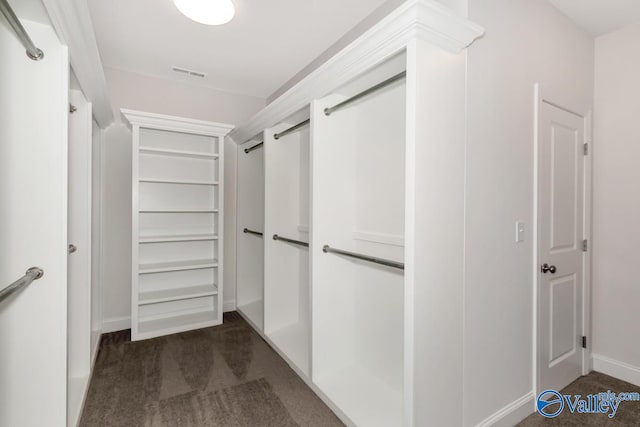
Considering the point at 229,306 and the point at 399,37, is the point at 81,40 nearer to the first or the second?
the point at 399,37

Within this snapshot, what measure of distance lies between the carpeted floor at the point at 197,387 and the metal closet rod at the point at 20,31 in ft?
6.41

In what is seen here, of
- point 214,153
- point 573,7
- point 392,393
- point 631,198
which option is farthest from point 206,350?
point 573,7

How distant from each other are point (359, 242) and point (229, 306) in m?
2.19

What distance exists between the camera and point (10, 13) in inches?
42.2

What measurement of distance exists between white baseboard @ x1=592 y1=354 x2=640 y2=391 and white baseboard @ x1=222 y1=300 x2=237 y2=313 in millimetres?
3437

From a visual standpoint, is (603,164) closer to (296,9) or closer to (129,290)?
(296,9)

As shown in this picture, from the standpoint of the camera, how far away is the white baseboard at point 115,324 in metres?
3.15

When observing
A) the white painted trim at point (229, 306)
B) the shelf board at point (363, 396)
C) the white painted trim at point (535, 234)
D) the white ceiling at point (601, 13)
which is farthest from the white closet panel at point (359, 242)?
the white painted trim at point (229, 306)

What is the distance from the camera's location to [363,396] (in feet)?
6.56

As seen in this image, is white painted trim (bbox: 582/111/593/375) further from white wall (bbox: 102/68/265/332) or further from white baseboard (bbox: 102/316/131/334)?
white baseboard (bbox: 102/316/131/334)

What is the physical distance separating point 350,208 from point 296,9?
1.44 metres

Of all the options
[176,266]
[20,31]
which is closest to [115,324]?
[176,266]

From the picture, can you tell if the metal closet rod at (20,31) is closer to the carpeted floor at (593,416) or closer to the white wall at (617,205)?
the carpeted floor at (593,416)

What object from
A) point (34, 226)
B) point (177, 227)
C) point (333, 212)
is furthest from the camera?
point (177, 227)
